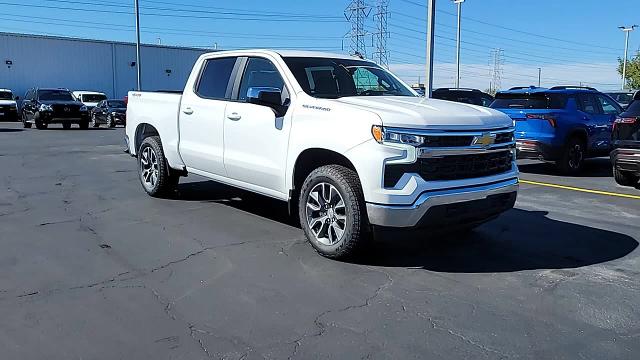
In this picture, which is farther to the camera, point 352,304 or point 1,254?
point 1,254

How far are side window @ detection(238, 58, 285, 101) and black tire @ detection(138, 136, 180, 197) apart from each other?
74.7 inches

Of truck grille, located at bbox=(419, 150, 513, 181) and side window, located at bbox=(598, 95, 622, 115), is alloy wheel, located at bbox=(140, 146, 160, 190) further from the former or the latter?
side window, located at bbox=(598, 95, 622, 115)

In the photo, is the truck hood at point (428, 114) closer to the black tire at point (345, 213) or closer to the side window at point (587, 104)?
the black tire at point (345, 213)

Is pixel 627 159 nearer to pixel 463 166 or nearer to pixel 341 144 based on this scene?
pixel 463 166

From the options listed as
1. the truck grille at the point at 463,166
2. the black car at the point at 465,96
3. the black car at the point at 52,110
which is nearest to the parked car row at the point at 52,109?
the black car at the point at 52,110

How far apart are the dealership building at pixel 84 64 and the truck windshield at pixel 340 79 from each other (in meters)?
36.1

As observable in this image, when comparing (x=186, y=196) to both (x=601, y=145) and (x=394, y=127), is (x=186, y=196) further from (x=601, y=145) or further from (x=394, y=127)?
(x=601, y=145)

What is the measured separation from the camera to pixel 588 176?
11242 millimetres

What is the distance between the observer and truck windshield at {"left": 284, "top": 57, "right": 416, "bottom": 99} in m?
5.86

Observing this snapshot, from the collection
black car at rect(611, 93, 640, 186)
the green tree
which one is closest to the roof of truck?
black car at rect(611, 93, 640, 186)

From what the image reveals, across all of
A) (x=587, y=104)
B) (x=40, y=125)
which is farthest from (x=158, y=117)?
(x=40, y=125)

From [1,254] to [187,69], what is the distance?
4771 centimetres

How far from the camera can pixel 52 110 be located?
24141 millimetres

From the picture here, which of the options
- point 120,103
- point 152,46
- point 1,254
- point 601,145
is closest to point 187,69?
point 152,46
